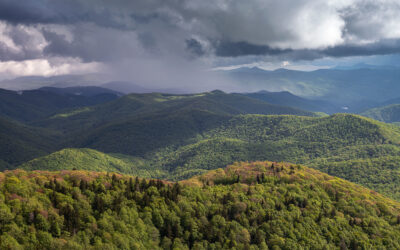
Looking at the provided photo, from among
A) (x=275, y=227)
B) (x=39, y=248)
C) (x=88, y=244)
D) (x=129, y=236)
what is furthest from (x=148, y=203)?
(x=275, y=227)

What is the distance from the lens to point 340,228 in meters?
141

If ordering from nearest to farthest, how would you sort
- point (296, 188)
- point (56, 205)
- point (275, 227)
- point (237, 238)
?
point (56, 205)
point (237, 238)
point (275, 227)
point (296, 188)

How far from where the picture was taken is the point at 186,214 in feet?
401

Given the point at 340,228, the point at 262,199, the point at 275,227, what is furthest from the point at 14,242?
the point at 340,228

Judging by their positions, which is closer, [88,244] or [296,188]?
[88,244]

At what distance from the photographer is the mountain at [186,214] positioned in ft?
297

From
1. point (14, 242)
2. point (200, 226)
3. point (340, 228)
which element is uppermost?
point (14, 242)

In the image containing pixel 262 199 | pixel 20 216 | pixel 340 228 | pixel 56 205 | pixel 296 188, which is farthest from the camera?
pixel 296 188

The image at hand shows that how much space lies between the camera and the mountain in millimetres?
90562

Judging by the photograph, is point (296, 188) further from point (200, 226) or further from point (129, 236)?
point (129, 236)

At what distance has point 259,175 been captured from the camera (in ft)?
603

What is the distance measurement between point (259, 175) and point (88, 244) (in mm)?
121484

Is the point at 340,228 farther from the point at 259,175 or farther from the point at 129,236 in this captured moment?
the point at 129,236

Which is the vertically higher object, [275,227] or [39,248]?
[39,248]
